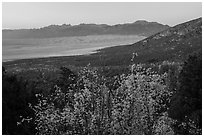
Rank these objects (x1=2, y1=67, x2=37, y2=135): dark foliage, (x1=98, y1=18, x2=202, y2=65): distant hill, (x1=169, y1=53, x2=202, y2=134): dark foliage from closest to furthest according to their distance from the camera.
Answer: (x1=2, y1=67, x2=37, y2=135): dark foliage → (x1=169, y1=53, x2=202, y2=134): dark foliage → (x1=98, y1=18, x2=202, y2=65): distant hill

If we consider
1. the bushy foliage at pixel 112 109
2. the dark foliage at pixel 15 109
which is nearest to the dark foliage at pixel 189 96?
the bushy foliage at pixel 112 109

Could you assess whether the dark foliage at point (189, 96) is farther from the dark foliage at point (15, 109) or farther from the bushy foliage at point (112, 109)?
the dark foliage at point (15, 109)

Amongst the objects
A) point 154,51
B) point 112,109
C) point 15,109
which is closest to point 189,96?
point 112,109

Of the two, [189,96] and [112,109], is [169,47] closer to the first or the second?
[189,96]

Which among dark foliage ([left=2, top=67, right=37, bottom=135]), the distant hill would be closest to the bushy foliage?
dark foliage ([left=2, top=67, right=37, bottom=135])

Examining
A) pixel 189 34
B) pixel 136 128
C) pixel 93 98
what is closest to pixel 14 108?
pixel 93 98

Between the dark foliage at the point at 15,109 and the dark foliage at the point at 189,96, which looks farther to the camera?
the dark foliage at the point at 189,96

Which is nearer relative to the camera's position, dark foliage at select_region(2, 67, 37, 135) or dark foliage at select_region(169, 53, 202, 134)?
dark foliage at select_region(2, 67, 37, 135)

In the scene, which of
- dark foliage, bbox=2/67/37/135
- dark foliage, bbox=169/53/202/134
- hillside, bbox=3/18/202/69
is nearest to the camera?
dark foliage, bbox=2/67/37/135

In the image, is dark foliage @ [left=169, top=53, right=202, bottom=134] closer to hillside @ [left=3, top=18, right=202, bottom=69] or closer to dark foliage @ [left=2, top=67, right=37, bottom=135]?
dark foliage @ [left=2, top=67, right=37, bottom=135]

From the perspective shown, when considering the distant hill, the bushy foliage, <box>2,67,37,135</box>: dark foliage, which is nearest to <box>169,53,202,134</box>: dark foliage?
the bushy foliage

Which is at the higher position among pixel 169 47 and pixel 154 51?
pixel 169 47
